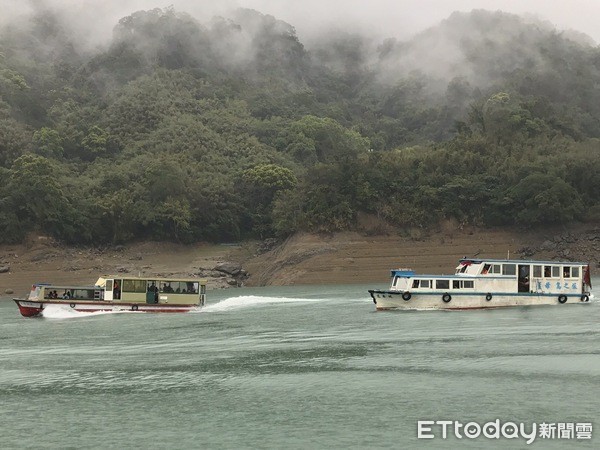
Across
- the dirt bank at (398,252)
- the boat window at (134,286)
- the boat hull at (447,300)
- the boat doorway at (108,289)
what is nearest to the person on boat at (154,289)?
the boat window at (134,286)

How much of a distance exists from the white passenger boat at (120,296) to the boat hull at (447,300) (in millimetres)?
14206

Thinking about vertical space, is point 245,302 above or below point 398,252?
below

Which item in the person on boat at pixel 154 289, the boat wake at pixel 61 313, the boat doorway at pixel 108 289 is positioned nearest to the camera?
the boat wake at pixel 61 313

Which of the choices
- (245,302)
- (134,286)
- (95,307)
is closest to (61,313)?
(95,307)

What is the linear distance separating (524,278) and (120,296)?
27884 mm

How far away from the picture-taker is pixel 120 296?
68.9 metres

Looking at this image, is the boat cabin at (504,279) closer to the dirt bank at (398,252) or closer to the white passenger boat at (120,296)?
the white passenger boat at (120,296)

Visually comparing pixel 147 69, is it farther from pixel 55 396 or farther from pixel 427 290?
pixel 55 396

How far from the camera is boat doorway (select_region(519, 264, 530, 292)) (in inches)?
2584

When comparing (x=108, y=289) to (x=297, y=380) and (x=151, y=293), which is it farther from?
(x=297, y=380)

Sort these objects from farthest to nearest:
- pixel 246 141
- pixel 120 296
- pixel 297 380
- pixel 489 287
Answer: pixel 246 141
pixel 120 296
pixel 489 287
pixel 297 380

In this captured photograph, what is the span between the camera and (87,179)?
127000mm

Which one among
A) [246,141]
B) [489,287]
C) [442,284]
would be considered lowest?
[489,287]

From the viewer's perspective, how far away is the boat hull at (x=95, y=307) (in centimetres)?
6731
